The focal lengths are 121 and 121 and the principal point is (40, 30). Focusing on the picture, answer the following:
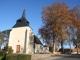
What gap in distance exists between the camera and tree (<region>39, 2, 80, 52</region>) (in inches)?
1191

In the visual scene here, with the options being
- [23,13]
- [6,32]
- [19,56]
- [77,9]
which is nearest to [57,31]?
[77,9]

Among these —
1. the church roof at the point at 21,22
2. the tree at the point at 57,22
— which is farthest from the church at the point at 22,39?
the tree at the point at 57,22

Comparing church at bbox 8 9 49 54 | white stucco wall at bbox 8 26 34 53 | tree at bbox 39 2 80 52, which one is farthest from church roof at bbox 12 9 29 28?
tree at bbox 39 2 80 52

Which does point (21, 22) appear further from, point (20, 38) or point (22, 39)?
point (22, 39)

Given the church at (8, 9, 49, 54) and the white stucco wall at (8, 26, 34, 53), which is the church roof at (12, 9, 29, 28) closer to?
the church at (8, 9, 49, 54)

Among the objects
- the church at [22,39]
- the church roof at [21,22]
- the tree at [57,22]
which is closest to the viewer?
the tree at [57,22]

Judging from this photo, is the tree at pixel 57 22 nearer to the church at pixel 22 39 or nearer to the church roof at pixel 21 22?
the church at pixel 22 39

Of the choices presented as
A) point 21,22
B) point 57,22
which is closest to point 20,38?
point 21,22

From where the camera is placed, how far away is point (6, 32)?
5509cm

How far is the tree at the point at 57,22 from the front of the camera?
3025cm

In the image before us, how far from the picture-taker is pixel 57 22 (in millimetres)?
30391

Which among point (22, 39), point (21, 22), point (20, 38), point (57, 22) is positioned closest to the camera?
point (57, 22)

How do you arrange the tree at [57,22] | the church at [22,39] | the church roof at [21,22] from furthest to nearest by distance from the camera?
the church roof at [21,22], the church at [22,39], the tree at [57,22]

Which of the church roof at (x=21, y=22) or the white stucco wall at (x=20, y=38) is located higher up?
the church roof at (x=21, y=22)
